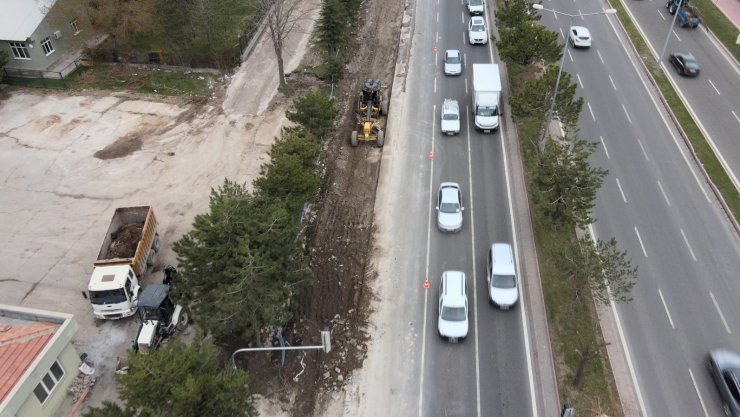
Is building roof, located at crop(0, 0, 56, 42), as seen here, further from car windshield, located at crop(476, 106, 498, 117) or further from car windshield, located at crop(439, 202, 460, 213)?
car windshield, located at crop(439, 202, 460, 213)

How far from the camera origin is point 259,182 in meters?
26.9

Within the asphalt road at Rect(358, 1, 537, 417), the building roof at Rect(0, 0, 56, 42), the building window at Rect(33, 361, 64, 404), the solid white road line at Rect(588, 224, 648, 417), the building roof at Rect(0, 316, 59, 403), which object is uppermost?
the building roof at Rect(0, 0, 56, 42)

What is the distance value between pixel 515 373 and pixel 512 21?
30.2m

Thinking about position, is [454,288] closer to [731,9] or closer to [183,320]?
[183,320]

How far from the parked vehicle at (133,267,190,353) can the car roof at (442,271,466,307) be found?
12709 mm

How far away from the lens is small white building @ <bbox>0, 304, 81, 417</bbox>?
20094mm

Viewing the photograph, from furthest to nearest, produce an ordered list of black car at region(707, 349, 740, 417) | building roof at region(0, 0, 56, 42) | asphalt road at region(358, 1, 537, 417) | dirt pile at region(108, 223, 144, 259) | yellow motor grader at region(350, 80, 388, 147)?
1. building roof at region(0, 0, 56, 42)
2. yellow motor grader at region(350, 80, 388, 147)
3. dirt pile at region(108, 223, 144, 259)
4. asphalt road at region(358, 1, 537, 417)
5. black car at region(707, 349, 740, 417)

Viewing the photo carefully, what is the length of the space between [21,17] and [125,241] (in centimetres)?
2992

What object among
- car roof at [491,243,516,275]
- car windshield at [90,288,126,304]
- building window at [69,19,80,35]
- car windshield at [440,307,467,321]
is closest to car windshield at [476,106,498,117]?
car roof at [491,243,516,275]

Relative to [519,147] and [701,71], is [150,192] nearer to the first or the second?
[519,147]

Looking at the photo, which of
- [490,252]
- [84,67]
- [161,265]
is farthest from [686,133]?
→ [84,67]

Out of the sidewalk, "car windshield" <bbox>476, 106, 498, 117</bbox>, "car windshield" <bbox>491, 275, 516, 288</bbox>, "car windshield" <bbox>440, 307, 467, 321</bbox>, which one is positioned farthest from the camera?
the sidewalk

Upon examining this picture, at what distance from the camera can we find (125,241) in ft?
94.1

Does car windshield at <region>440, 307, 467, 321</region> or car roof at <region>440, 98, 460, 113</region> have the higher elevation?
car roof at <region>440, 98, 460, 113</region>
